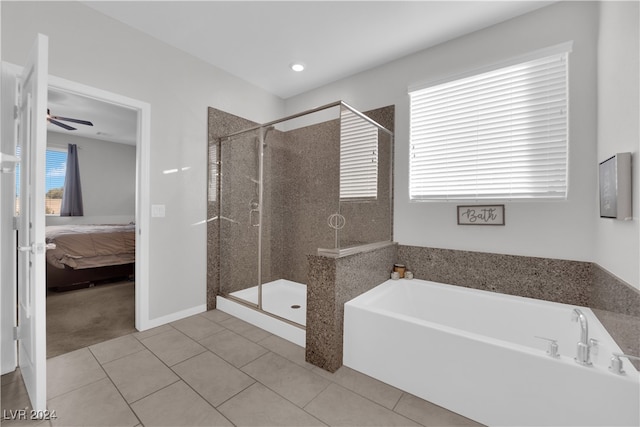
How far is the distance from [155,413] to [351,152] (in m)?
2.28

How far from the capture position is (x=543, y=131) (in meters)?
2.03

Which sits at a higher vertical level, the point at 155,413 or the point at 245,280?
the point at 245,280

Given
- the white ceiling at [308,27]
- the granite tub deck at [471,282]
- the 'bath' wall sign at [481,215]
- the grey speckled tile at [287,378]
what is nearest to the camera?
the grey speckled tile at [287,378]

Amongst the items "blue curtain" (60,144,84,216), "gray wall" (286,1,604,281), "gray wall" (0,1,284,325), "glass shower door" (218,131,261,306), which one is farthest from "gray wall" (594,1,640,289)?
"blue curtain" (60,144,84,216)

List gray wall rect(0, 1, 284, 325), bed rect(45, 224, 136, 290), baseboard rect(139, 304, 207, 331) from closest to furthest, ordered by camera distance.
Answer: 1. gray wall rect(0, 1, 284, 325)
2. baseboard rect(139, 304, 207, 331)
3. bed rect(45, 224, 136, 290)

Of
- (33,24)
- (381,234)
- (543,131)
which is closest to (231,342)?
(381,234)

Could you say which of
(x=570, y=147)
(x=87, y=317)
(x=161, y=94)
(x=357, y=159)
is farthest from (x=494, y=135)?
(x=87, y=317)

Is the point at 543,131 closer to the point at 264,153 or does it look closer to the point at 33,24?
the point at 264,153

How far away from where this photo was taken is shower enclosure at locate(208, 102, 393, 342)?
2572 mm

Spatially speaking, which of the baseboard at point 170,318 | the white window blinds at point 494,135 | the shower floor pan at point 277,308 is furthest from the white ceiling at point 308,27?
the baseboard at point 170,318

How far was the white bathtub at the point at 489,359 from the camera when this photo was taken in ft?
3.90

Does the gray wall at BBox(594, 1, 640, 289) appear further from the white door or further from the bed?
the bed

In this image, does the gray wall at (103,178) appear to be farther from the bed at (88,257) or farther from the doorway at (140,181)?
the doorway at (140,181)

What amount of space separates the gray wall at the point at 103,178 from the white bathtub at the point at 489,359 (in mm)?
6562
